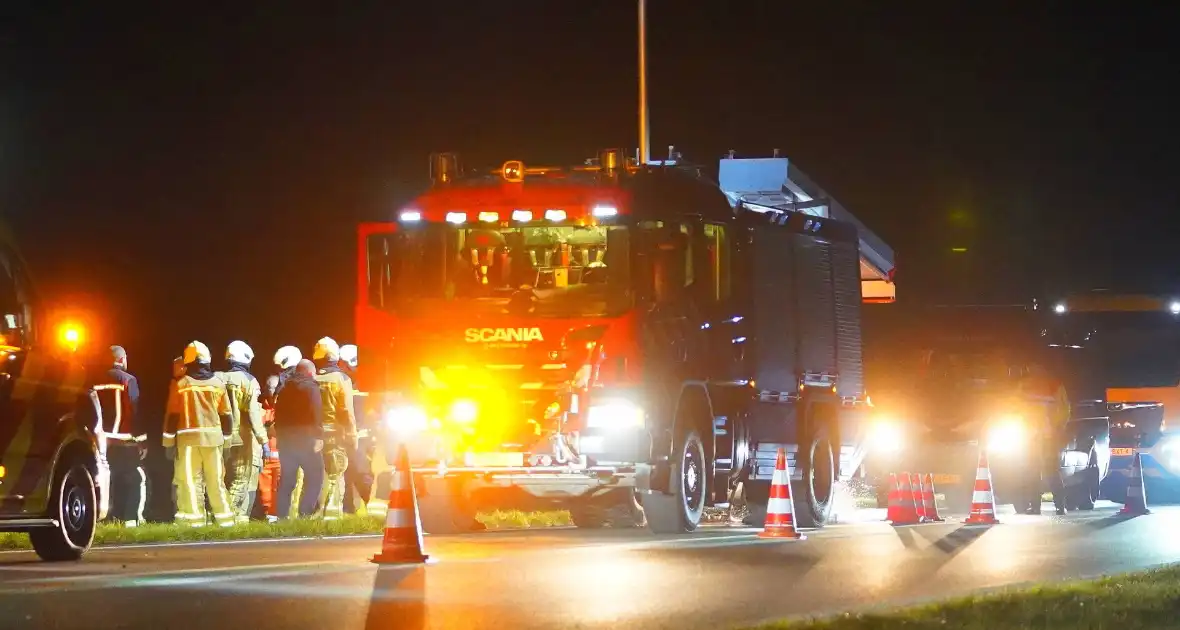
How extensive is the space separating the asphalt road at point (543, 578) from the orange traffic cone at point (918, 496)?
185 cm

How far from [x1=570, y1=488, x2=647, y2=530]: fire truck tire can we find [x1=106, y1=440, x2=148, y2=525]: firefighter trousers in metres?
4.12

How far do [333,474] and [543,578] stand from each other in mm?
7250

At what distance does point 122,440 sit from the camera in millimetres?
17031

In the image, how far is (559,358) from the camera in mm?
15109

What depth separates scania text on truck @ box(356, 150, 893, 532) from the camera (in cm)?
1502

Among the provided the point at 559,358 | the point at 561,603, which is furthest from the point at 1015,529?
the point at 561,603

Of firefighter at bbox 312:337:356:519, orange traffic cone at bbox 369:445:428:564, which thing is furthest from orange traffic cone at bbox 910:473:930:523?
orange traffic cone at bbox 369:445:428:564

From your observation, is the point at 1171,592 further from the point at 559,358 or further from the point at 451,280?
the point at 451,280

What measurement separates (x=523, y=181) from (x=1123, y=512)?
8579 millimetres

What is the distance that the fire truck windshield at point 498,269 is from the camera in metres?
15.3

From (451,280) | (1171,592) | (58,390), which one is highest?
(451,280)

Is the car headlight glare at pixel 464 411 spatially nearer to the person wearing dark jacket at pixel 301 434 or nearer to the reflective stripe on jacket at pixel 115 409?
the person wearing dark jacket at pixel 301 434

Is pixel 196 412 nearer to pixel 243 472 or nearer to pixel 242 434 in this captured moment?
pixel 242 434

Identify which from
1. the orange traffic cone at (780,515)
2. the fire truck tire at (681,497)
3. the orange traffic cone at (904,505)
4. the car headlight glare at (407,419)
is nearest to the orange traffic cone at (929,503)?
the orange traffic cone at (904,505)
